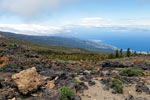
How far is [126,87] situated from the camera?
40.3 ft

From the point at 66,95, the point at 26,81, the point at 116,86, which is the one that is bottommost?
the point at 116,86

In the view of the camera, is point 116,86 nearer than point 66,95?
No

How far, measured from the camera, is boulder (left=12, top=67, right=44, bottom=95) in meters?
8.93

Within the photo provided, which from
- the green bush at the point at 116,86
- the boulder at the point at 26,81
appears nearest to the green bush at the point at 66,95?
the boulder at the point at 26,81

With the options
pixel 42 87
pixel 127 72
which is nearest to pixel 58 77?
pixel 42 87

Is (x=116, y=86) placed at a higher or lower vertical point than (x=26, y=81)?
lower

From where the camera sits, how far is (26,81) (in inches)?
359

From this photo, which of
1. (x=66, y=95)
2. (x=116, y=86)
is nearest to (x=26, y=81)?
(x=66, y=95)

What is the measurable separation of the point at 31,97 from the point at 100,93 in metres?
5.42

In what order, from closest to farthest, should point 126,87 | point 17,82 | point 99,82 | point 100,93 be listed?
point 17,82 < point 100,93 < point 126,87 < point 99,82

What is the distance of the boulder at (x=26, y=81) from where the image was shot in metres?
8.93

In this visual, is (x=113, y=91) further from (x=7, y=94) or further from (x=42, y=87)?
(x=7, y=94)

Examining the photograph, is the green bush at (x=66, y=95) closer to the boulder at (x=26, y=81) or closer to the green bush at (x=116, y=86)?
the boulder at (x=26, y=81)

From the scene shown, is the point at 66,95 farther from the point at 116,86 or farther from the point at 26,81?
the point at 116,86
